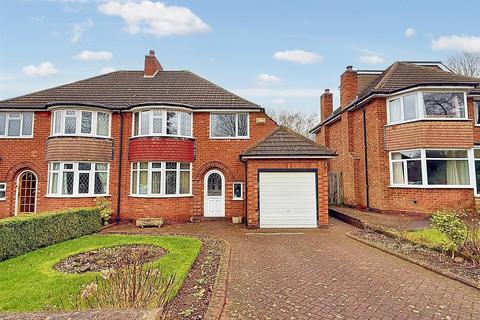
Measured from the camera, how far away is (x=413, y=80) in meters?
14.0

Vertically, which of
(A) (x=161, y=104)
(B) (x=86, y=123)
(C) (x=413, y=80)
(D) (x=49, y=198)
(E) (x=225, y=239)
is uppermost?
(C) (x=413, y=80)

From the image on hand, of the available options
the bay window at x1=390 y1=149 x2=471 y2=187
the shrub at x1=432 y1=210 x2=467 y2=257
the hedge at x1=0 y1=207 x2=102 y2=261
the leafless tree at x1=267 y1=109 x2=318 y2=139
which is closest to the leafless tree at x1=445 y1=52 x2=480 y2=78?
the leafless tree at x1=267 y1=109 x2=318 y2=139

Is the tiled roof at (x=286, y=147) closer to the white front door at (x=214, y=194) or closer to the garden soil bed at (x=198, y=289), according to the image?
the white front door at (x=214, y=194)

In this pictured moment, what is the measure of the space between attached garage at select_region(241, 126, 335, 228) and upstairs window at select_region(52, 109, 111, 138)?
777 centimetres

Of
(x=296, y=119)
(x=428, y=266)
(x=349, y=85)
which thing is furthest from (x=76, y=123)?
(x=296, y=119)

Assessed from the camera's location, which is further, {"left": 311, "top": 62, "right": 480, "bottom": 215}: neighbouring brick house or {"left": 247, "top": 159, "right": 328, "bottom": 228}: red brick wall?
{"left": 311, "top": 62, "right": 480, "bottom": 215}: neighbouring brick house

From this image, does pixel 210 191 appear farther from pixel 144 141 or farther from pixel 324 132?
pixel 324 132

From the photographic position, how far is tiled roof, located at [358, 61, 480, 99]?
12.8 metres

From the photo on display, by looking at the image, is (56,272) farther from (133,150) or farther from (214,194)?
(214,194)

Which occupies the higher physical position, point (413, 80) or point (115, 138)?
point (413, 80)

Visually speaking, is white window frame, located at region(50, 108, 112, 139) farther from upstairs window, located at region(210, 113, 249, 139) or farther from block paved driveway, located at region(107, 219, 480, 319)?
block paved driveway, located at region(107, 219, 480, 319)

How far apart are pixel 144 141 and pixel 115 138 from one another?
2.00 m

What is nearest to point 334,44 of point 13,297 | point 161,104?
point 161,104

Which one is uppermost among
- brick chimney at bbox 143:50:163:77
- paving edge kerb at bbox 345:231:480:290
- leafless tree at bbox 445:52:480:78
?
leafless tree at bbox 445:52:480:78
